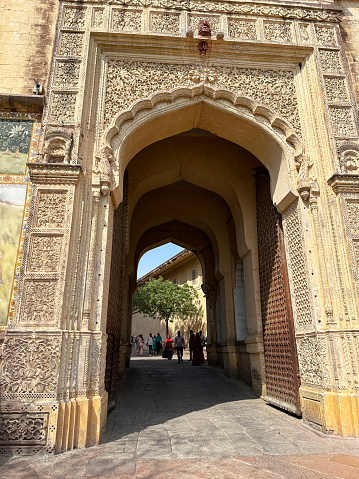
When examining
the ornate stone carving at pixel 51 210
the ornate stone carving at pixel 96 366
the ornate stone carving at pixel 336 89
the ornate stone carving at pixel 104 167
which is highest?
the ornate stone carving at pixel 336 89

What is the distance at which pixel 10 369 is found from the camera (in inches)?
139

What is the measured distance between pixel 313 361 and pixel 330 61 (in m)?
4.44

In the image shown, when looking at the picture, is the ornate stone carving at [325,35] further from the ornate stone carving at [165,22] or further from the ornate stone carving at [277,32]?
the ornate stone carving at [165,22]

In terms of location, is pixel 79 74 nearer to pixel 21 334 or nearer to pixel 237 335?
pixel 21 334

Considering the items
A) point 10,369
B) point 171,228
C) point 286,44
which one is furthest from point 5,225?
point 171,228

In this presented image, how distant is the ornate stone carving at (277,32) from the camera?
5.41 metres

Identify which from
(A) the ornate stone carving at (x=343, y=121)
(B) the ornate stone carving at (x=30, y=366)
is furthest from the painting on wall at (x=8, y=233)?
(A) the ornate stone carving at (x=343, y=121)

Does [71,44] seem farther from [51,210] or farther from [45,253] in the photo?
[45,253]

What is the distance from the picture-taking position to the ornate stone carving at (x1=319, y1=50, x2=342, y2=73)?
5.32m

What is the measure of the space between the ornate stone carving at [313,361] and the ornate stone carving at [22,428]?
3086mm

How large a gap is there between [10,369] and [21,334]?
35 centimetres

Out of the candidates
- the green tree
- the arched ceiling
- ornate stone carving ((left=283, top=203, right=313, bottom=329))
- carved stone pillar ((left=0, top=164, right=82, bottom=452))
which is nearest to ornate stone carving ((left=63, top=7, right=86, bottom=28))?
carved stone pillar ((left=0, top=164, right=82, bottom=452))

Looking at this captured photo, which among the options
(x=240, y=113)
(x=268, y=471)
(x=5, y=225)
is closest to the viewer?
(x=268, y=471)

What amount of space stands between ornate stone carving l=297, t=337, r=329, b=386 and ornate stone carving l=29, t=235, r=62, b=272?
127 inches
